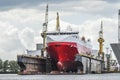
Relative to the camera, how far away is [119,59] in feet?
307

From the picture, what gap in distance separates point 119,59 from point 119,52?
6.88 ft

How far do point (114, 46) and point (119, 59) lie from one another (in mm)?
2733

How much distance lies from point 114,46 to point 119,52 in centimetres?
135

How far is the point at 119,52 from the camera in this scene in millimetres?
92000

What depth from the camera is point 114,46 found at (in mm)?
92438
